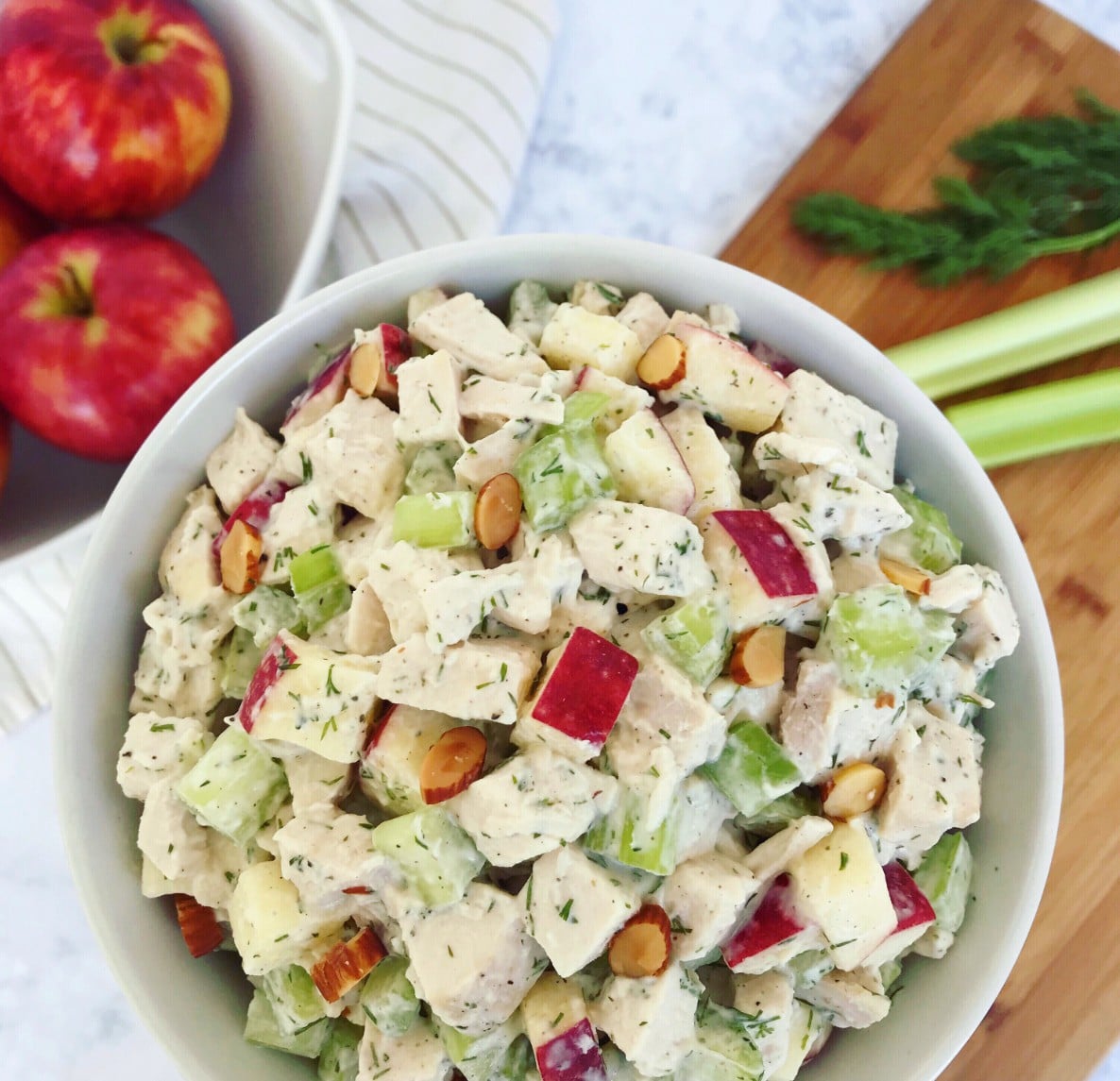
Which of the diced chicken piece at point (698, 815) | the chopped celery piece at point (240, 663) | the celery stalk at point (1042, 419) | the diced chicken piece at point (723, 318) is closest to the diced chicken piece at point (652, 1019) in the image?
the diced chicken piece at point (698, 815)

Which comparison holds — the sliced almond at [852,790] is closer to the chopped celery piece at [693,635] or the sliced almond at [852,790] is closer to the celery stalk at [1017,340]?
the chopped celery piece at [693,635]

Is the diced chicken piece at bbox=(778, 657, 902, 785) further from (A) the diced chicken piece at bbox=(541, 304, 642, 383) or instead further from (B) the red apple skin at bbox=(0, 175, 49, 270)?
(B) the red apple skin at bbox=(0, 175, 49, 270)

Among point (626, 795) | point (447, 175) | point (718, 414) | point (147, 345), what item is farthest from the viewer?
point (447, 175)

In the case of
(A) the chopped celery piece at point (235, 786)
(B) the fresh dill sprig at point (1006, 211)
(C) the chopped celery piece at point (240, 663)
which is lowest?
(A) the chopped celery piece at point (235, 786)

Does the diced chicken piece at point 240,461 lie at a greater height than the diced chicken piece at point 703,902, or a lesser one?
lesser

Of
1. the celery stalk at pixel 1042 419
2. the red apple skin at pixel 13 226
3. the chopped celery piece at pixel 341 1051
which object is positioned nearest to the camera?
the chopped celery piece at pixel 341 1051

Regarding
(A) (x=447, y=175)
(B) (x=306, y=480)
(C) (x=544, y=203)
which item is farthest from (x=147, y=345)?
(C) (x=544, y=203)

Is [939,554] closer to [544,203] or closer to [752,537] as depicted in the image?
[752,537]

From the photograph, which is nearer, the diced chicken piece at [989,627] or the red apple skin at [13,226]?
the diced chicken piece at [989,627]
